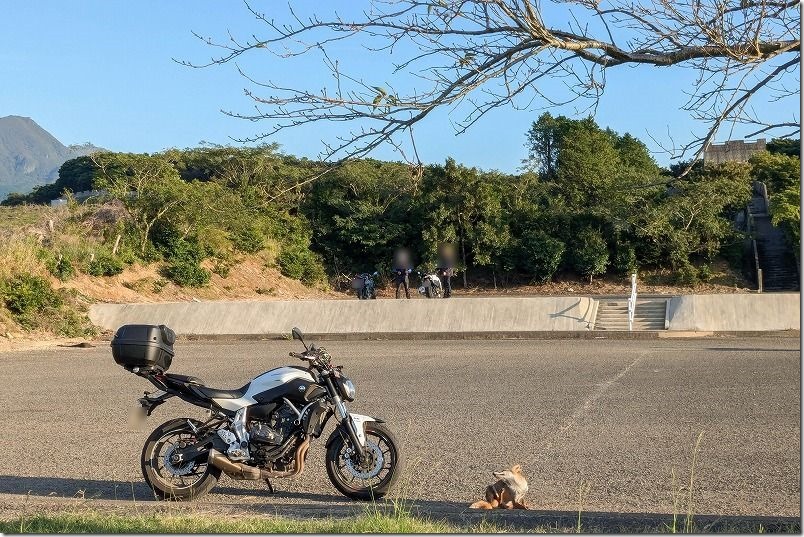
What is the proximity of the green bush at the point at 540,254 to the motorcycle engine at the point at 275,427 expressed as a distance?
1488 inches

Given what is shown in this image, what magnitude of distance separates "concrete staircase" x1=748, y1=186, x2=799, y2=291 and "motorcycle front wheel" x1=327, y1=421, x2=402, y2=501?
35.2 m

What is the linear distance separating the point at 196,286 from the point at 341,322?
15.1 m

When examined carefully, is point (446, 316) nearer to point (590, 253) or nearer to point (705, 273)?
point (590, 253)

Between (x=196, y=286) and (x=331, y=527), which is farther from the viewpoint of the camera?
(x=196, y=286)

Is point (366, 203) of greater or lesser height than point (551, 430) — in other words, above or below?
above

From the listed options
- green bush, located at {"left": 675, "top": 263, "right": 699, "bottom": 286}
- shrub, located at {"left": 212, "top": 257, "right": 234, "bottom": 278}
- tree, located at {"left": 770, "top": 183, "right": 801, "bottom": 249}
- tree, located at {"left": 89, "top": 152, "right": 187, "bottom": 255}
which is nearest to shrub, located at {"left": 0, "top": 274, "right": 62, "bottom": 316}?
tree, located at {"left": 89, "top": 152, "right": 187, "bottom": 255}

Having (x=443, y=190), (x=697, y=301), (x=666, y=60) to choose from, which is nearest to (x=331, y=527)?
(x=666, y=60)

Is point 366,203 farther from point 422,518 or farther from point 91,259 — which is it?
point 422,518

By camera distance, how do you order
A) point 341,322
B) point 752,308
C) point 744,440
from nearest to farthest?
point 744,440 → point 752,308 → point 341,322

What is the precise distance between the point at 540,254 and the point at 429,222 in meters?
5.79

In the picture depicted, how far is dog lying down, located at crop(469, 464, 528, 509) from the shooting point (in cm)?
759

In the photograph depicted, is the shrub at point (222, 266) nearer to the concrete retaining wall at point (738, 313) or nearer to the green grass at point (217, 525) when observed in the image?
the concrete retaining wall at point (738, 313)

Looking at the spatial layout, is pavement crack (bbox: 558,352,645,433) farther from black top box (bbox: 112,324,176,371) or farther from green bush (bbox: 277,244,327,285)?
green bush (bbox: 277,244,327,285)

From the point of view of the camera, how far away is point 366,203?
47.9 metres
